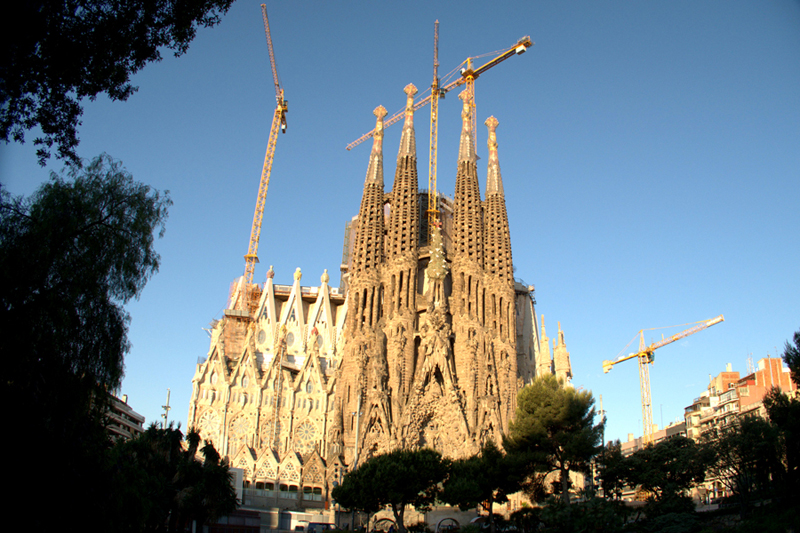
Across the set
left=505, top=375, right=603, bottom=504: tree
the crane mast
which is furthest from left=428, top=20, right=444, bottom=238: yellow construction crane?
left=505, top=375, right=603, bottom=504: tree

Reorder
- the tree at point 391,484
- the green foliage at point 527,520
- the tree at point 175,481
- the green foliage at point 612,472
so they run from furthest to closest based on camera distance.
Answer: the green foliage at point 612,472 < the green foliage at point 527,520 < the tree at point 391,484 < the tree at point 175,481

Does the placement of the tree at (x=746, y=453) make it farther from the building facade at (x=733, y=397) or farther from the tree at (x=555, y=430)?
the building facade at (x=733, y=397)

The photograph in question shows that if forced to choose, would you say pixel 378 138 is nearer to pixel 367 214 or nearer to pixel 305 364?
pixel 367 214

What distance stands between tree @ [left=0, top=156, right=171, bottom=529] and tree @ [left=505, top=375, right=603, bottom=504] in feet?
70.3

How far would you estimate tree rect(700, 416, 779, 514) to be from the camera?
28547 millimetres

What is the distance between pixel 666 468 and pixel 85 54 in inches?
1282

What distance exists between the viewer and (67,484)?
1077 centimetres

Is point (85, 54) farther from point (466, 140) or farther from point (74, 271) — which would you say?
point (466, 140)

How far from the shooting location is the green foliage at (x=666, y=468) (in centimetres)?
3266

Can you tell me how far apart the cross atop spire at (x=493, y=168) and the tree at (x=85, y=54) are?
140 feet

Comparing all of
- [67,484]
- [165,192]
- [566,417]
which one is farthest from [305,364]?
[67,484]

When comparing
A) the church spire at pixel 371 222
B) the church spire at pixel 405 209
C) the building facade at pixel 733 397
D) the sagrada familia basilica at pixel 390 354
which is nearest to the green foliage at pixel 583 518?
the sagrada familia basilica at pixel 390 354

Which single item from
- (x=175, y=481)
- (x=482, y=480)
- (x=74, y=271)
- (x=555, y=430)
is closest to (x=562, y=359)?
(x=555, y=430)

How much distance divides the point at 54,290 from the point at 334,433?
1250 inches
